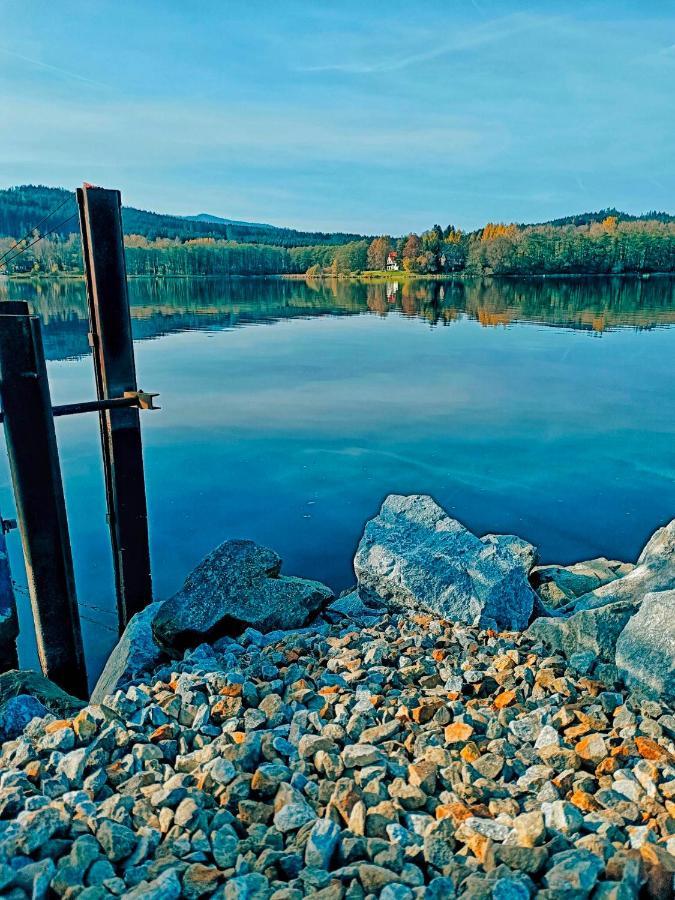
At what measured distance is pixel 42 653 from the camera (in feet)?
19.3

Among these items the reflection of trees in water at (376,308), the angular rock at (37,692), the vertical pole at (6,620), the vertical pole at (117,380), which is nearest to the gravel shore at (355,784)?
the angular rock at (37,692)

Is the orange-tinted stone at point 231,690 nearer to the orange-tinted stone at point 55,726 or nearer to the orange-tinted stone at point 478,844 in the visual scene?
the orange-tinted stone at point 55,726

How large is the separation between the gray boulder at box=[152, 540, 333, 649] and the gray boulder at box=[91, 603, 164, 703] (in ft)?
0.51

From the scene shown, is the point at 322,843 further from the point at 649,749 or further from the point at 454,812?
the point at 649,749

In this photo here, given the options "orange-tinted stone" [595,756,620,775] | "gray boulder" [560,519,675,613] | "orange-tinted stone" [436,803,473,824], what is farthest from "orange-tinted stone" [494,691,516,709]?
"gray boulder" [560,519,675,613]

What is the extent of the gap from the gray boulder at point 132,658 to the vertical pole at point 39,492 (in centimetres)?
32

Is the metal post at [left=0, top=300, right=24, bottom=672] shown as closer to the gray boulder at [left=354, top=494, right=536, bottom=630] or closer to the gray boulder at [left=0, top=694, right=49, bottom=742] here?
the gray boulder at [left=0, top=694, right=49, bottom=742]

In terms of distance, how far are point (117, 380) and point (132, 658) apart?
100 inches

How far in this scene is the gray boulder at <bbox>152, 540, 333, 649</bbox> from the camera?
603 centimetres

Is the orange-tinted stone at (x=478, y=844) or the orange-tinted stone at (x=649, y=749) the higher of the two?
the orange-tinted stone at (x=478, y=844)

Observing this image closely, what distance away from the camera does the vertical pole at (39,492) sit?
5.37 m

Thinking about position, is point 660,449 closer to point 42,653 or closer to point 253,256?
point 42,653

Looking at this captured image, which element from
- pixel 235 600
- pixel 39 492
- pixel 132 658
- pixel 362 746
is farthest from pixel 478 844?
pixel 39 492

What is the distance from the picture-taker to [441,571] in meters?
6.37
